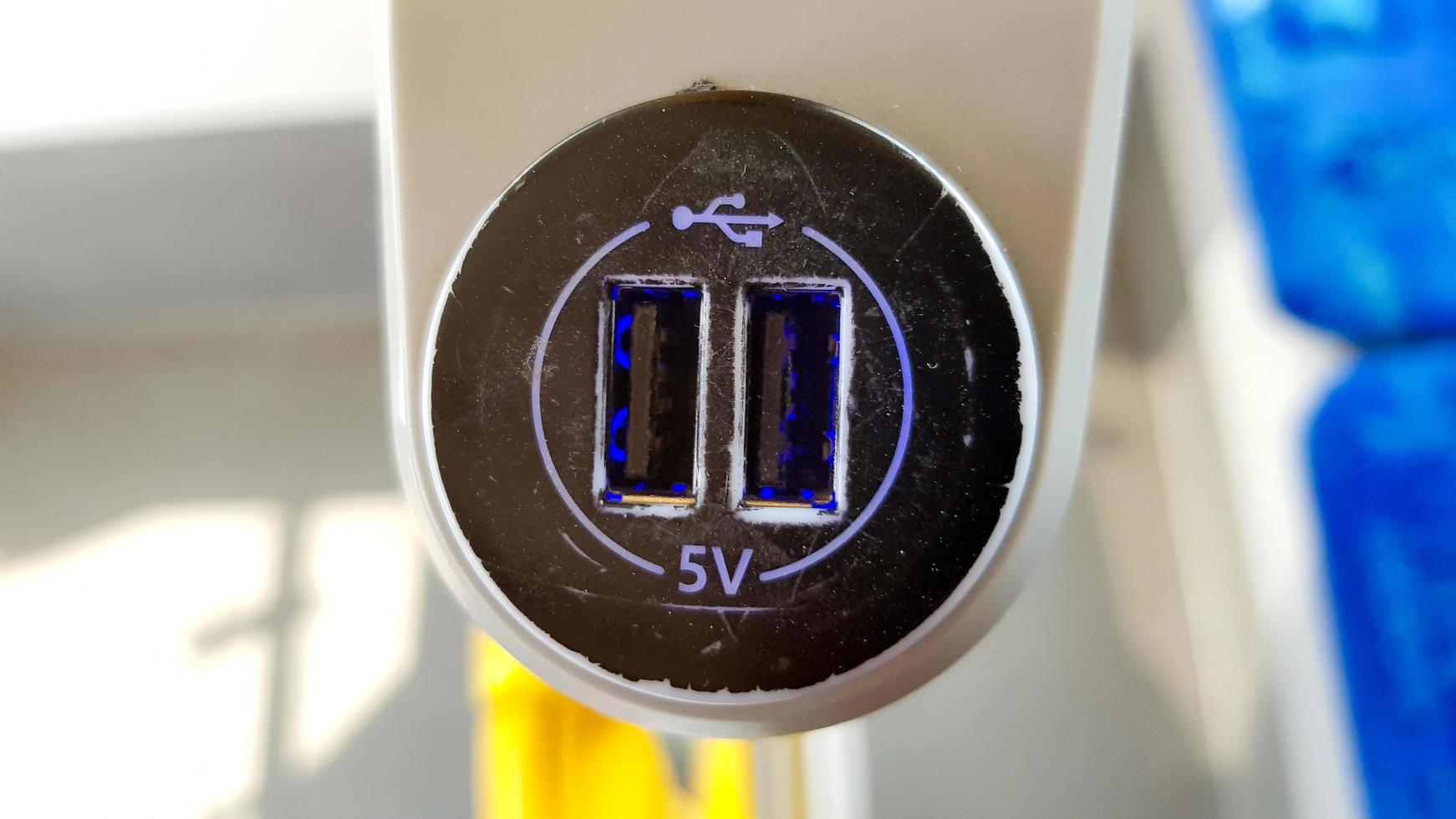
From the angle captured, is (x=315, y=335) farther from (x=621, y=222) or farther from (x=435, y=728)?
(x=621, y=222)

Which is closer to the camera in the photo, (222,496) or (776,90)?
(776,90)

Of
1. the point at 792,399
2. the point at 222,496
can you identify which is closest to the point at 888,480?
the point at 792,399

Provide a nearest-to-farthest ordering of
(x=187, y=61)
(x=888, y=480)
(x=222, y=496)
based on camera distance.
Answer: (x=888, y=480) → (x=187, y=61) → (x=222, y=496)

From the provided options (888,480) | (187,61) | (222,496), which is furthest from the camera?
(222,496)

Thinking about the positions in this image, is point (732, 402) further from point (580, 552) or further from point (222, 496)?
point (222, 496)

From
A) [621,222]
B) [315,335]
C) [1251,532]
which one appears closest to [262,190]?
[315,335]
